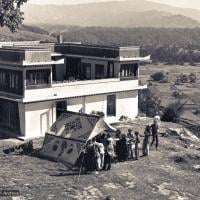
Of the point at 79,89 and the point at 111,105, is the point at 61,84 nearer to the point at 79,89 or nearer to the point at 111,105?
the point at 79,89

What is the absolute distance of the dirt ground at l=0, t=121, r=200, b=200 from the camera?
2298 centimetres

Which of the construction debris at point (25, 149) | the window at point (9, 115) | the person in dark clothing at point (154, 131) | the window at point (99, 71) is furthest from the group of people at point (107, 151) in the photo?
the window at point (99, 71)

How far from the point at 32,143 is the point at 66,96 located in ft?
18.9

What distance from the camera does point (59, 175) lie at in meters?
25.2

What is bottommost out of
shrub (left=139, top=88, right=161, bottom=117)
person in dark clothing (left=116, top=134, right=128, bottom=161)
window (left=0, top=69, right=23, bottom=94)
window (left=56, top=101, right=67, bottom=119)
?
shrub (left=139, top=88, right=161, bottom=117)

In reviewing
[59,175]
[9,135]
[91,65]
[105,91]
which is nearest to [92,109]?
[105,91]

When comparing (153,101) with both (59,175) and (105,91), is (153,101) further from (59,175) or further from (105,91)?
(59,175)

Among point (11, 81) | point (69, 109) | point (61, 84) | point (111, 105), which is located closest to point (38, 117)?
point (69, 109)

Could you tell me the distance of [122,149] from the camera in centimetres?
2769

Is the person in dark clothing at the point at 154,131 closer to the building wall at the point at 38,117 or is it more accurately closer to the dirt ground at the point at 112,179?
the dirt ground at the point at 112,179

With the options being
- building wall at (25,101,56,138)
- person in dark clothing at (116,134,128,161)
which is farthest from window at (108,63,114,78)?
person in dark clothing at (116,134,128,161)

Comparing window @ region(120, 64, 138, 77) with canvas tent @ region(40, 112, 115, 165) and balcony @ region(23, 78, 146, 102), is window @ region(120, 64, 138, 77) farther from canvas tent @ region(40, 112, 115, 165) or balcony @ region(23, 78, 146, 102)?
canvas tent @ region(40, 112, 115, 165)

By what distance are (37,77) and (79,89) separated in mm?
3868

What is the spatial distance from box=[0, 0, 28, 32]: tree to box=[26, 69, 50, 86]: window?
592 inches
